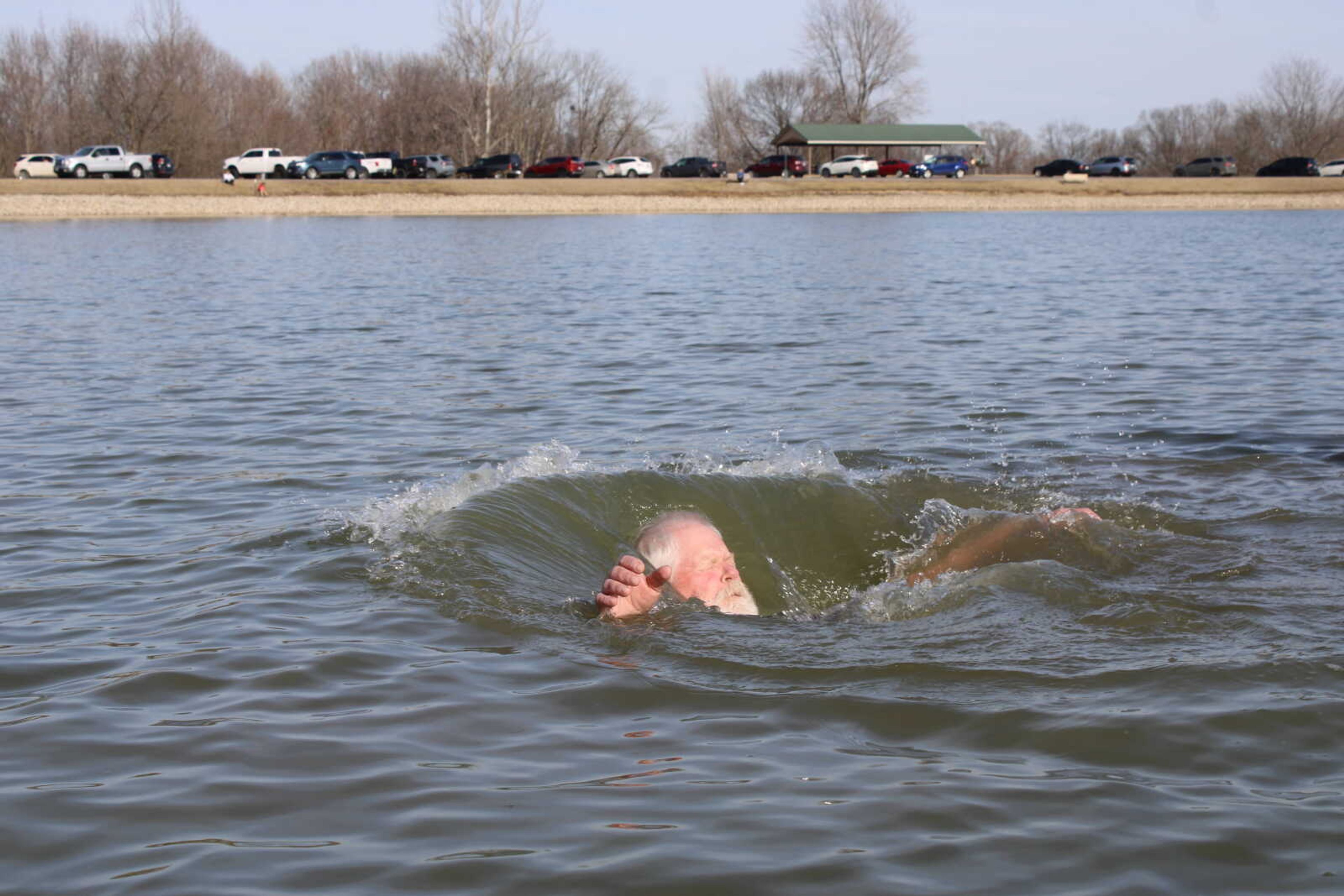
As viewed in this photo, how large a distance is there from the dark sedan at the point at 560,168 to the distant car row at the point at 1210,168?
30796 mm

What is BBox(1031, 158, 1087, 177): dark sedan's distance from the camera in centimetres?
8562

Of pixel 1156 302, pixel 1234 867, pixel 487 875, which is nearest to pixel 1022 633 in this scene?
pixel 1234 867

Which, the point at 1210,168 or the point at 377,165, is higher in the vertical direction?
the point at 1210,168

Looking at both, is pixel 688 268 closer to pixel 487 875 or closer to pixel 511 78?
pixel 487 875

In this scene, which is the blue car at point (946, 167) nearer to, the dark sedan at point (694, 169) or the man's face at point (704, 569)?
the dark sedan at point (694, 169)

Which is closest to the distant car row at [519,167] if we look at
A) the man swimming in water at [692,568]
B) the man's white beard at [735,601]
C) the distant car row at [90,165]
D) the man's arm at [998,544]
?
the distant car row at [90,165]

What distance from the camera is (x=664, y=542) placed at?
20.3ft

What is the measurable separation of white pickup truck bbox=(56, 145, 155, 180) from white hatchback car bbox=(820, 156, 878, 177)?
40.1 metres

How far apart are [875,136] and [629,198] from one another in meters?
40.2

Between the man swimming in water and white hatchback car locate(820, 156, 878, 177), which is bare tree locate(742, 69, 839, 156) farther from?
the man swimming in water

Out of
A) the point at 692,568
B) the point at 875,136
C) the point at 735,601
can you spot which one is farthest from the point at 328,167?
the point at 692,568

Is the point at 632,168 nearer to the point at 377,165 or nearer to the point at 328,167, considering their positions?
the point at 377,165

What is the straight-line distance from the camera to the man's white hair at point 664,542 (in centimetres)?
615

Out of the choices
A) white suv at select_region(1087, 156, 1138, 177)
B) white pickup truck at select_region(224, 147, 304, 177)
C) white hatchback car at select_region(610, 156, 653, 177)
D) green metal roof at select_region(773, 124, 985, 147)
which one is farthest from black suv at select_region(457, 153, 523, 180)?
white suv at select_region(1087, 156, 1138, 177)
